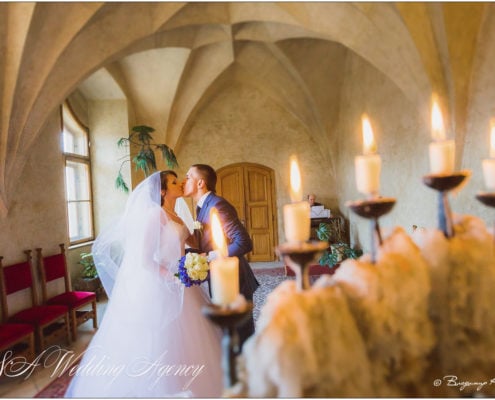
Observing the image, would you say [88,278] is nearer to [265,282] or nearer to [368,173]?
[265,282]

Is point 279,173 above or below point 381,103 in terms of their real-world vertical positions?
below

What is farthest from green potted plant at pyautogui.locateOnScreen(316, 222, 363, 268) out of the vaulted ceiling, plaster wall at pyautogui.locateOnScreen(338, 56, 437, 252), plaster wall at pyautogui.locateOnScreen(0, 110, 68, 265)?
plaster wall at pyautogui.locateOnScreen(0, 110, 68, 265)

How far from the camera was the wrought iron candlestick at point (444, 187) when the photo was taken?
3.59ft

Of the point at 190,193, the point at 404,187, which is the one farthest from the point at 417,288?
the point at 404,187

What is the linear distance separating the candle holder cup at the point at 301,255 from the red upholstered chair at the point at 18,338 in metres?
3.82

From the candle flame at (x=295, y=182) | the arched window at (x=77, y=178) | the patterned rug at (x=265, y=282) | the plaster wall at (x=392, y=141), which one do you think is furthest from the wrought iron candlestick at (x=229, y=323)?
the arched window at (x=77, y=178)

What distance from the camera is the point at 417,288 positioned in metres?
1.02

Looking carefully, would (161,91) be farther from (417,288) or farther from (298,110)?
(417,288)

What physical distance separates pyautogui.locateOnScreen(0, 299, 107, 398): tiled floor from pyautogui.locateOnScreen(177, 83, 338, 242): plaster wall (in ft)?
21.0

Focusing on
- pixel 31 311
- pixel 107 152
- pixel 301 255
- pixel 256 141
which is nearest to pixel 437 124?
pixel 301 255

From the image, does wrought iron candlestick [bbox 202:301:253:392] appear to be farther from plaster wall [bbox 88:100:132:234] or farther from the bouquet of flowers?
plaster wall [bbox 88:100:132:234]

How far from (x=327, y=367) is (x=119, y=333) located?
2.40 m

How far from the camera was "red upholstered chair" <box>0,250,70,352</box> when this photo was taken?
4.17m

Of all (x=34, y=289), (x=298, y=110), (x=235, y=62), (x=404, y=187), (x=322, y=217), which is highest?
(x=235, y=62)
